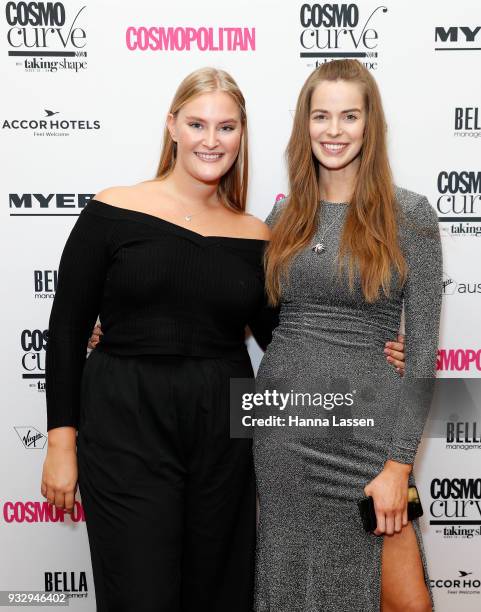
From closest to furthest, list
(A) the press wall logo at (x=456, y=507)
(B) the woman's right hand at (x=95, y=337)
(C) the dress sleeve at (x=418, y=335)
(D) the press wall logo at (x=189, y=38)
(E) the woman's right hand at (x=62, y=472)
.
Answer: (C) the dress sleeve at (x=418, y=335), (E) the woman's right hand at (x=62, y=472), (B) the woman's right hand at (x=95, y=337), (D) the press wall logo at (x=189, y=38), (A) the press wall logo at (x=456, y=507)

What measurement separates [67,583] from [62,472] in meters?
0.90

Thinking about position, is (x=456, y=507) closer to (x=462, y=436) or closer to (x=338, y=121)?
(x=462, y=436)

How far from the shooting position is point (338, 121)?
4.93ft

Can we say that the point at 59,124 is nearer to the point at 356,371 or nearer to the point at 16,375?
the point at 16,375

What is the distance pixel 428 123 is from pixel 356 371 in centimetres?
96

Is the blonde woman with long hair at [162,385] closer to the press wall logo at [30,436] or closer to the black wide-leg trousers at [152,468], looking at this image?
the black wide-leg trousers at [152,468]

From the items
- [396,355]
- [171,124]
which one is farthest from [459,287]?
[171,124]

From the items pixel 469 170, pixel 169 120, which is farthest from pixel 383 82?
pixel 169 120

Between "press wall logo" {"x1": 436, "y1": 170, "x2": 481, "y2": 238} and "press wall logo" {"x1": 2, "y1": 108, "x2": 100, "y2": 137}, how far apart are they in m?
1.10

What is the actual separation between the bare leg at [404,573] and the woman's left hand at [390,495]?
0.07 metres

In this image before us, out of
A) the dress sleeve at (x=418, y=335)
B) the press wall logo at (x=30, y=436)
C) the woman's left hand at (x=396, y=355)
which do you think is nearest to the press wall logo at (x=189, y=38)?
the dress sleeve at (x=418, y=335)

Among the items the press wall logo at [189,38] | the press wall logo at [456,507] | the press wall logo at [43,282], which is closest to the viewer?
the press wall logo at [189,38]

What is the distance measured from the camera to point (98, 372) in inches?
60.0

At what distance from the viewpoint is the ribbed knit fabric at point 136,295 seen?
1494mm
